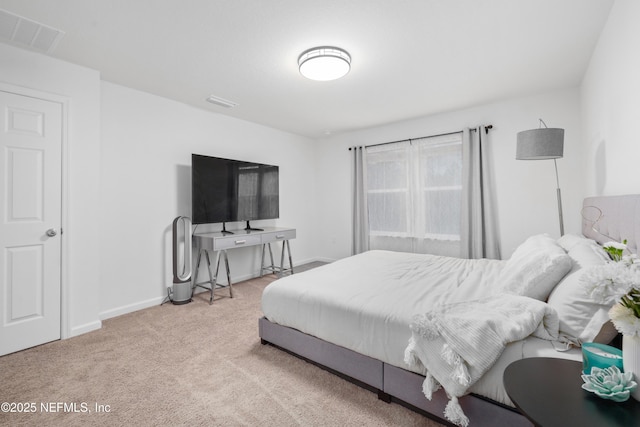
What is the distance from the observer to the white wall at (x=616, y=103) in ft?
5.37

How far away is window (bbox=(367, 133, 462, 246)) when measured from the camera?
415 centimetres

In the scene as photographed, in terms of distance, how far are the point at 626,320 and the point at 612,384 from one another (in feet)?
0.65

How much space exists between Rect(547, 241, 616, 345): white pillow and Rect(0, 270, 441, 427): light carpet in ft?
2.78

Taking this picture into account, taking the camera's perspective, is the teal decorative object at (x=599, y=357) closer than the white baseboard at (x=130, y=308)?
Yes

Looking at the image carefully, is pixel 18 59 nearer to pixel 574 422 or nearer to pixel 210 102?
pixel 210 102

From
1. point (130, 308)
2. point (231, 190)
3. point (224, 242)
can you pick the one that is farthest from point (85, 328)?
point (231, 190)

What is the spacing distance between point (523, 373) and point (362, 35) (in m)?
2.36

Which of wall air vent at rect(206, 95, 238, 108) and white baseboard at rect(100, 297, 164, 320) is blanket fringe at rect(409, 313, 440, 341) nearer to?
white baseboard at rect(100, 297, 164, 320)

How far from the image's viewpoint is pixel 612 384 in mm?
849

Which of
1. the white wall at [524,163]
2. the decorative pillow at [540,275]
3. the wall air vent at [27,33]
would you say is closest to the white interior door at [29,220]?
the wall air vent at [27,33]

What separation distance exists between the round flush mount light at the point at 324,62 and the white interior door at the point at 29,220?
7.40ft

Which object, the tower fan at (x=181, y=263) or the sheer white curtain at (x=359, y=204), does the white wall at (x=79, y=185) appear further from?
the sheer white curtain at (x=359, y=204)

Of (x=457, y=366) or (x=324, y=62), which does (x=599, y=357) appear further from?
(x=324, y=62)

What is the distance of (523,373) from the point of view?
1.02m
